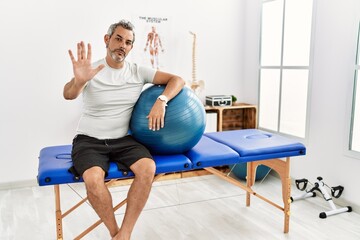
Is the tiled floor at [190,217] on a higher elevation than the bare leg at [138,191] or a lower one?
lower

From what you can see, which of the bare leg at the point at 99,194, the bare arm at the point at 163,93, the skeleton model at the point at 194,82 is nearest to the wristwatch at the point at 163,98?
the bare arm at the point at 163,93

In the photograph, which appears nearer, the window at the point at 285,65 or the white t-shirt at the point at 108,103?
the white t-shirt at the point at 108,103

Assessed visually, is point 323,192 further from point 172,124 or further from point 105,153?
point 105,153

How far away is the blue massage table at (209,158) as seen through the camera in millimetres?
1989

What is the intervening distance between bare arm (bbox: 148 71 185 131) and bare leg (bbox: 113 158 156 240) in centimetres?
24

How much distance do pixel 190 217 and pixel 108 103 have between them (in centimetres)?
117

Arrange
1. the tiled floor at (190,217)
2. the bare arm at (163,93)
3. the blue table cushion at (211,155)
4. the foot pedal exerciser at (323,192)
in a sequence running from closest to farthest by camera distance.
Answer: the bare arm at (163,93) → the blue table cushion at (211,155) → the tiled floor at (190,217) → the foot pedal exerciser at (323,192)

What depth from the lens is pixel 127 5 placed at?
3627 mm

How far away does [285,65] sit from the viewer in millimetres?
3680

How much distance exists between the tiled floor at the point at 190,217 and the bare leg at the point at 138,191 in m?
0.60

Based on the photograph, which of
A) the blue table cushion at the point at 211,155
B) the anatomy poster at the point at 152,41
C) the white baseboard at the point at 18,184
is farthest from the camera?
the anatomy poster at the point at 152,41

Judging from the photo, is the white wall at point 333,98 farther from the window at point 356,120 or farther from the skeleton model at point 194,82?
the skeleton model at point 194,82

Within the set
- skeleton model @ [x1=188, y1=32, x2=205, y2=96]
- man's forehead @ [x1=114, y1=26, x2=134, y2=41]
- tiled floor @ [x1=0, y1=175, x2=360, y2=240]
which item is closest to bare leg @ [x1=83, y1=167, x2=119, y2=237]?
tiled floor @ [x1=0, y1=175, x2=360, y2=240]

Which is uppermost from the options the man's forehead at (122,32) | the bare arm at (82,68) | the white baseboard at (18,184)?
the man's forehead at (122,32)
